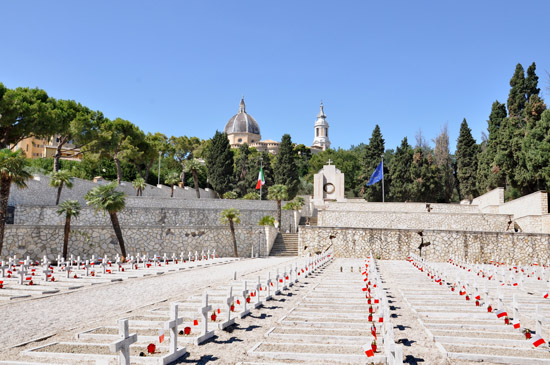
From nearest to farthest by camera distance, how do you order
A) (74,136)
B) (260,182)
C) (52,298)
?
(52,298) → (74,136) → (260,182)

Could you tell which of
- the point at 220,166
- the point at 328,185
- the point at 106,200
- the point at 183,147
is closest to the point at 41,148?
the point at 183,147

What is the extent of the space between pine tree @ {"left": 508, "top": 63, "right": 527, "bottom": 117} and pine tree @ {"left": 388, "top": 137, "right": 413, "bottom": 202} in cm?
1273

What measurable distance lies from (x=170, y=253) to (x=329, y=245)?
11877 millimetres

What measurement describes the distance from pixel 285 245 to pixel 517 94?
28.4 meters

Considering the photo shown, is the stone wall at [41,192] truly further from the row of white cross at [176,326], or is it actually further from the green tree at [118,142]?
the row of white cross at [176,326]

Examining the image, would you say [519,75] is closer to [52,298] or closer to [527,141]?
[527,141]

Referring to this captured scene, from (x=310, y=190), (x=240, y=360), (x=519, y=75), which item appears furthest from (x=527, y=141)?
(x=240, y=360)

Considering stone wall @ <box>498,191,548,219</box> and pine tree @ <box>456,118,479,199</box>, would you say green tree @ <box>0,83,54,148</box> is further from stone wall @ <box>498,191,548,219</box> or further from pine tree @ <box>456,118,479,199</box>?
pine tree @ <box>456,118,479,199</box>

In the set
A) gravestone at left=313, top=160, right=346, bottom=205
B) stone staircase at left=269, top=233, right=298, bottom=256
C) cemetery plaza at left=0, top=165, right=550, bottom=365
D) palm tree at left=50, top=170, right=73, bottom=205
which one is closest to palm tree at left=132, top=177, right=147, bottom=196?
A: cemetery plaza at left=0, top=165, right=550, bottom=365

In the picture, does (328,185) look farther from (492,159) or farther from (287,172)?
(492,159)

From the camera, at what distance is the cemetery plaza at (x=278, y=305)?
24.0 feet

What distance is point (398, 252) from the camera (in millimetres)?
34719

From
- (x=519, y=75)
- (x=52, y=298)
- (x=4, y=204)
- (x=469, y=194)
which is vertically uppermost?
(x=519, y=75)

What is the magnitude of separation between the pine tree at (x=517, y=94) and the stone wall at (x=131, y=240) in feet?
95.7
